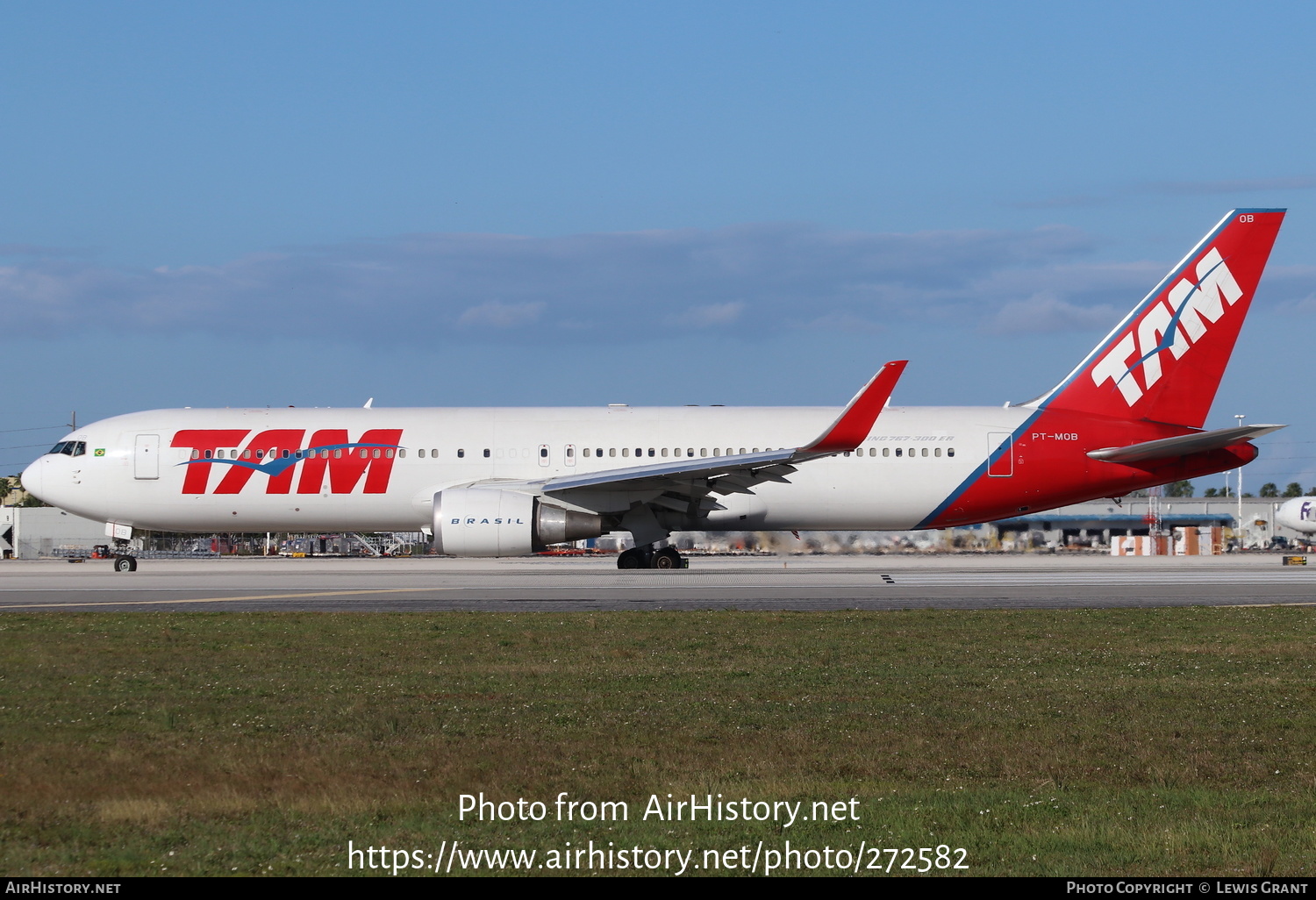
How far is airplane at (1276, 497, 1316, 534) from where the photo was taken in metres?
68.2

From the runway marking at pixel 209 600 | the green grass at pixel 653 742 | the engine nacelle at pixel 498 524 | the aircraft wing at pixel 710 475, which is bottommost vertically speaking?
the green grass at pixel 653 742

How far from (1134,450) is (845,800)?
2452 cm

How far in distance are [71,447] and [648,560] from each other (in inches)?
608

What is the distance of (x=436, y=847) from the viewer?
6289 mm

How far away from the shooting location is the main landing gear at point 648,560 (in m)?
30.7

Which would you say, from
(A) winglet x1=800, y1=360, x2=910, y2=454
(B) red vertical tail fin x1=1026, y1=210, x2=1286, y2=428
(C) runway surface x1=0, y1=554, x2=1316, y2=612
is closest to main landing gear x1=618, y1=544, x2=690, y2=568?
(C) runway surface x1=0, y1=554, x2=1316, y2=612

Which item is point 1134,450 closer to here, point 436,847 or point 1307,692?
point 1307,692

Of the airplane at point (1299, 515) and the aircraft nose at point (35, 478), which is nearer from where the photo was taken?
the aircraft nose at point (35, 478)

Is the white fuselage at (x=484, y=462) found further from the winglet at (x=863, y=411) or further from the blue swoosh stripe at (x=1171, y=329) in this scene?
the winglet at (x=863, y=411)

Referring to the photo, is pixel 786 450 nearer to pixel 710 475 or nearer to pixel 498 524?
pixel 710 475

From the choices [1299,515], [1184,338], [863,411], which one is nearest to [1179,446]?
[1184,338]

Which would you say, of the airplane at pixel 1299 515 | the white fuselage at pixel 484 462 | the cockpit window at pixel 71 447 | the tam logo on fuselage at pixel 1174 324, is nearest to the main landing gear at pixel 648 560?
the white fuselage at pixel 484 462

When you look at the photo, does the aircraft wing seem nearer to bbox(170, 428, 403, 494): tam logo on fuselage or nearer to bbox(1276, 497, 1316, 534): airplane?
bbox(170, 428, 403, 494): tam logo on fuselage

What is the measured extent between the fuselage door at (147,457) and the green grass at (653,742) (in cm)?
1687
